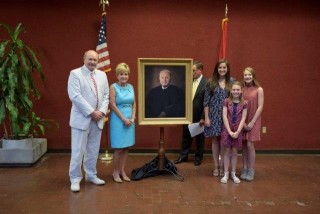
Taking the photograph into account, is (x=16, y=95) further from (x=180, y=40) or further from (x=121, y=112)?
(x=180, y=40)

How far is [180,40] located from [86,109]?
236 cm

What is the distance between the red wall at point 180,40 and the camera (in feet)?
17.0

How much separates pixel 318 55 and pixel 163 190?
3521 mm

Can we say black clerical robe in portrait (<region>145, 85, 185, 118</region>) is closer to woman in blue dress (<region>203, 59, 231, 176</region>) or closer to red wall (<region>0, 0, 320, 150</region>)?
woman in blue dress (<region>203, 59, 231, 176</region>)

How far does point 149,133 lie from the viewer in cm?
548

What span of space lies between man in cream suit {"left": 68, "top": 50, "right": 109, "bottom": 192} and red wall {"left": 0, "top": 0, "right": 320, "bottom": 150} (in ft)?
4.66

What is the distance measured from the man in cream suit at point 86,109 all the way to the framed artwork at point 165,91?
47 cm

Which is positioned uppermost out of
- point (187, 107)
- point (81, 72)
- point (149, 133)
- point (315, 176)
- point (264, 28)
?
point (264, 28)

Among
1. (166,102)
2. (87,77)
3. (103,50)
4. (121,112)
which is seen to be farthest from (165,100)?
(103,50)

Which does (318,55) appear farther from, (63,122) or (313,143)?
(63,122)

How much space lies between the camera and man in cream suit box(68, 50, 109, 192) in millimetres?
3551

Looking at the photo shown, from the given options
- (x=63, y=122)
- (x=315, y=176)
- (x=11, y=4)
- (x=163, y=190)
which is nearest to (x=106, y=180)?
(x=163, y=190)

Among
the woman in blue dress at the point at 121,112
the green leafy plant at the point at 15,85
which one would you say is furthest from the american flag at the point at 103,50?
the woman in blue dress at the point at 121,112

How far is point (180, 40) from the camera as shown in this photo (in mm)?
5309
